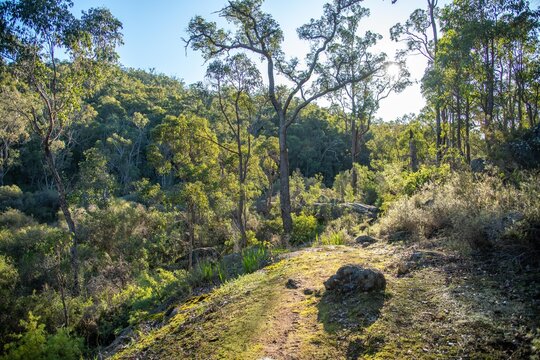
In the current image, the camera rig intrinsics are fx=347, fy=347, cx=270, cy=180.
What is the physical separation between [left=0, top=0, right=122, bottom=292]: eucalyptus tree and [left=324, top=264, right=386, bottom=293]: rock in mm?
10819

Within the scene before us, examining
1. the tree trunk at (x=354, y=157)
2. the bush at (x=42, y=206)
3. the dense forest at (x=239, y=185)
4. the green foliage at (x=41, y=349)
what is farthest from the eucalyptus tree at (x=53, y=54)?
the bush at (x=42, y=206)

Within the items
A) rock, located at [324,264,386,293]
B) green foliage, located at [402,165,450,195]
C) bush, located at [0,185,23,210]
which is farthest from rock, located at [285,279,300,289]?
bush, located at [0,185,23,210]

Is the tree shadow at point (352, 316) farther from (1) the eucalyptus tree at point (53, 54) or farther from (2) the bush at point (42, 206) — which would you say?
(2) the bush at point (42, 206)

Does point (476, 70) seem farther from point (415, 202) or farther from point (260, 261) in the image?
point (260, 261)

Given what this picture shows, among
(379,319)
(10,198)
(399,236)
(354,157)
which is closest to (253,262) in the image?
(399,236)

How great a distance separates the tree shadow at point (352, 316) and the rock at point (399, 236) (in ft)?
9.16

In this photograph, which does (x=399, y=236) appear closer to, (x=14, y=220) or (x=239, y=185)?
(x=239, y=185)

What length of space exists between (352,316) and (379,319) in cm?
25

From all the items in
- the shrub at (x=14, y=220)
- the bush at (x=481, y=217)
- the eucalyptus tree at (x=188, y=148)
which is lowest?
the shrub at (x=14, y=220)

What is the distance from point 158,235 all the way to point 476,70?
49.4 feet

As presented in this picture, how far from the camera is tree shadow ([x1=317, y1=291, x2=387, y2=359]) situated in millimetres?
2705

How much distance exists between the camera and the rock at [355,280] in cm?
352

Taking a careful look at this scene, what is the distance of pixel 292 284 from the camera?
4.25 meters

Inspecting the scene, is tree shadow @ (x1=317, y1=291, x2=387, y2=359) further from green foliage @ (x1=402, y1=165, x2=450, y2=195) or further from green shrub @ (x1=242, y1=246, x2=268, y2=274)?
green foliage @ (x1=402, y1=165, x2=450, y2=195)
